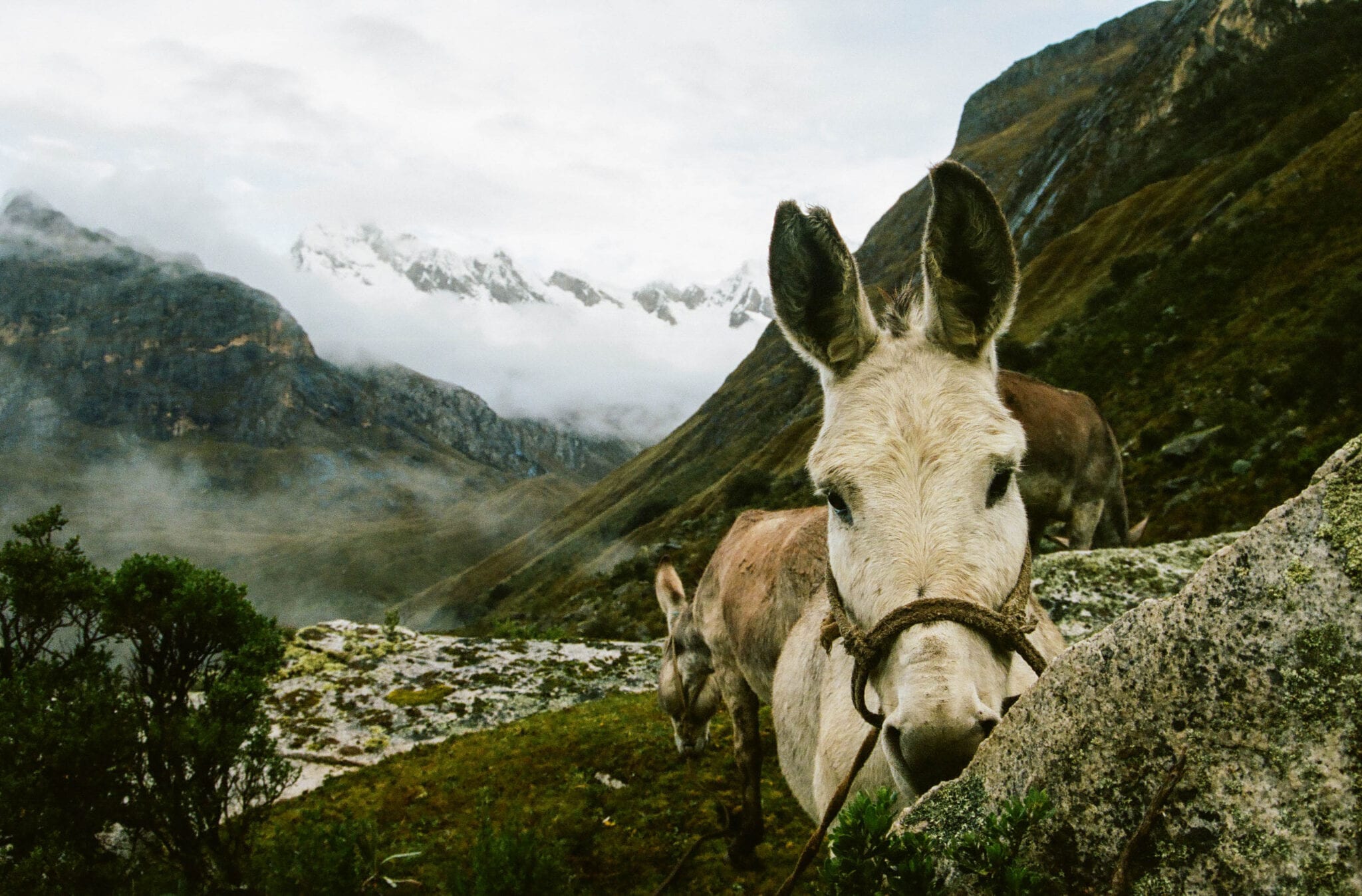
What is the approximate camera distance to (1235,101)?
65.9m

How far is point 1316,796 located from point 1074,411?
1097 cm

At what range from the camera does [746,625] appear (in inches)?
227

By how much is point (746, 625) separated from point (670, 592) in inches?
170

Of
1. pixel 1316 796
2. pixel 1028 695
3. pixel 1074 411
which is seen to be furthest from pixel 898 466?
pixel 1074 411

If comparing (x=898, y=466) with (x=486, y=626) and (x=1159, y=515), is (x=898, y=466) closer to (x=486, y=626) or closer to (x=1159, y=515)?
(x=1159, y=515)

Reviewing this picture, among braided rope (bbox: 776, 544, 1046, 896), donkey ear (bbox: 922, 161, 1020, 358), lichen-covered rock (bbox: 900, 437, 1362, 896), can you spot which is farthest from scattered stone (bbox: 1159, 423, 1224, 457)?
lichen-covered rock (bbox: 900, 437, 1362, 896)

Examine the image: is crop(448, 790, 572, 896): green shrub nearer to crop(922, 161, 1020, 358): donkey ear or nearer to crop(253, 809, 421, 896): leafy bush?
crop(253, 809, 421, 896): leafy bush

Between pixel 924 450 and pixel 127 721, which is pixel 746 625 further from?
pixel 127 721

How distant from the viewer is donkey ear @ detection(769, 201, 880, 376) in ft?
10.9

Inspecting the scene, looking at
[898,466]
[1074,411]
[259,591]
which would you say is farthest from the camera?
[259,591]

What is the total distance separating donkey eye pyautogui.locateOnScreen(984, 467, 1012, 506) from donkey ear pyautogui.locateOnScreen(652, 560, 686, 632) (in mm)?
6887

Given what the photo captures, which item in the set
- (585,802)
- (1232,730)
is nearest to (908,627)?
(1232,730)

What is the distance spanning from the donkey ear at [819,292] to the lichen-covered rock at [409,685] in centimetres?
1380

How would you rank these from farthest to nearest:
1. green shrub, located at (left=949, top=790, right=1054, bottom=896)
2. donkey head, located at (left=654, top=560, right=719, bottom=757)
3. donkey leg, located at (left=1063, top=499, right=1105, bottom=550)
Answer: donkey leg, located at (left=1063, top=499, right=1105, bottom=550)
donkey head, located at (left=654, top=560, right=719, bottom=757)
green shrub, located at (left=949, top=790, right=1054, bottom=896)
